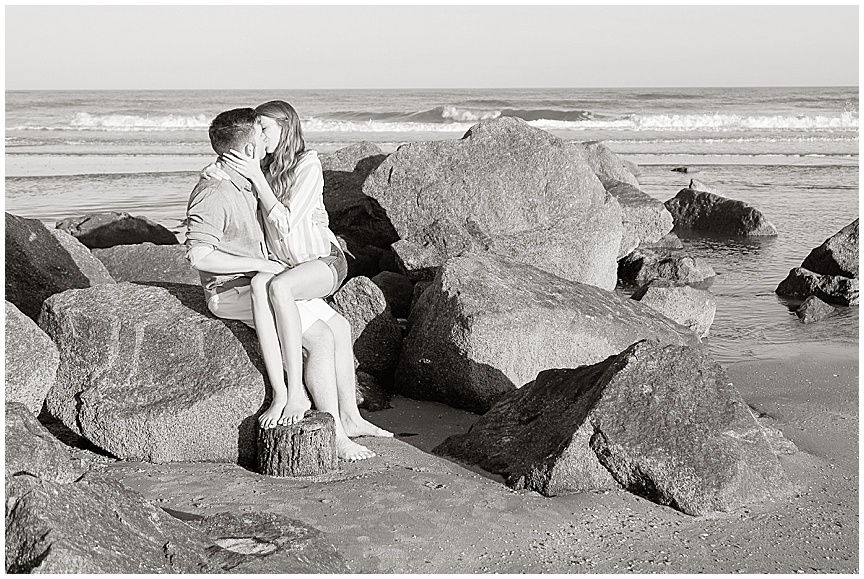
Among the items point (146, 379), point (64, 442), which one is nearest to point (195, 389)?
point (146, 379)

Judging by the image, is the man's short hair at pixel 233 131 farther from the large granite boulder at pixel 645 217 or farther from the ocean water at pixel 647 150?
the large granite boulder at pixel 645 217

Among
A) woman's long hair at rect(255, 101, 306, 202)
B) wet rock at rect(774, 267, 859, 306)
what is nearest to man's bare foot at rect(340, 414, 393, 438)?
woman's long hair at rect(255, 101, 306, 202)

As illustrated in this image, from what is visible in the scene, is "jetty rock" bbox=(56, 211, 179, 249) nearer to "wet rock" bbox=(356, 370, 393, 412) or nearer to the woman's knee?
"wet rock" bbox=(356, 370, 393, 412)

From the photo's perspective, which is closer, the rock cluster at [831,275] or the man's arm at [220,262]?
the man's arm at [220,262]

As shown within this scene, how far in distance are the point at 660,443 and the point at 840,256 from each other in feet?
19.9

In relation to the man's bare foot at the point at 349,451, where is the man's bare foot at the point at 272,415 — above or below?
above

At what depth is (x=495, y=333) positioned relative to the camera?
5852 mm

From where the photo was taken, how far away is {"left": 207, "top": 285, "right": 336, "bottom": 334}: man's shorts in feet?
16.7

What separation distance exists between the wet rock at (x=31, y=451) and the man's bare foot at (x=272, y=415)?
0.95m

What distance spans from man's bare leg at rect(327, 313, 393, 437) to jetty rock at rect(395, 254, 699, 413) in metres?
0.77

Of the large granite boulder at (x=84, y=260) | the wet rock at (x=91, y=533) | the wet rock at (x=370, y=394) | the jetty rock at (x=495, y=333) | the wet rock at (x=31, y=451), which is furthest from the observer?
the large granite boulder at (x=84, y=260)

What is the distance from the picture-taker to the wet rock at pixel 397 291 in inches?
315

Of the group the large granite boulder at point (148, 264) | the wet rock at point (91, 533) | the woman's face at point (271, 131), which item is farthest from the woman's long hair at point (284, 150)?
the large granite boulder at point (148, 264)

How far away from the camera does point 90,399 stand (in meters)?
5.13
